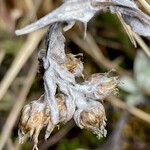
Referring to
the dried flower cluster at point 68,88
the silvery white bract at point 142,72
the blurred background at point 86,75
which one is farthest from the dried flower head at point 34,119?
the silvery white bract at point 142,72

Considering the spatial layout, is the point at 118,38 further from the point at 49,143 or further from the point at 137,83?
the point at 49,143

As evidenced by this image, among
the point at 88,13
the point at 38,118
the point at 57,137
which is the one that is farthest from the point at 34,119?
the point at 57,137

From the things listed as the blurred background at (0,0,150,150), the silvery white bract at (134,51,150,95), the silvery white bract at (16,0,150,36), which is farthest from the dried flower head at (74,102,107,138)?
the silvery white bract at (134,51,150,95)

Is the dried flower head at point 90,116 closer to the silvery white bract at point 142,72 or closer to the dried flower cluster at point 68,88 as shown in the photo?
the dried flower cluster at point 68,88

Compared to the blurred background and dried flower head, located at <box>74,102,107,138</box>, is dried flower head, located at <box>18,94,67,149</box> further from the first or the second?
the blurred background

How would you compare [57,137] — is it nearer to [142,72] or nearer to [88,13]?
[142,72]

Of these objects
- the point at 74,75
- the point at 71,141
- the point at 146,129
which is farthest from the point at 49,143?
the point at 74,75
